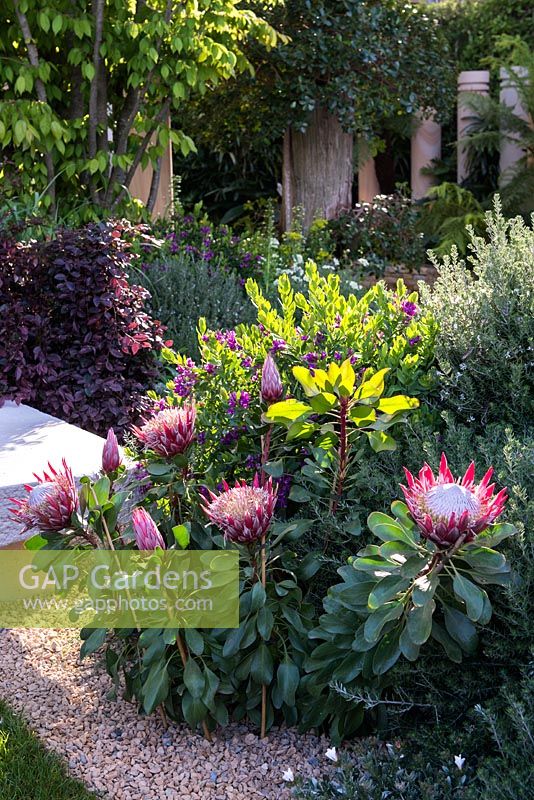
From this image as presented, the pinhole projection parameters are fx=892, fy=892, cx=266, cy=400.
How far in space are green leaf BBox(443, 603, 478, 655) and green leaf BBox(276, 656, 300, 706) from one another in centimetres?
43

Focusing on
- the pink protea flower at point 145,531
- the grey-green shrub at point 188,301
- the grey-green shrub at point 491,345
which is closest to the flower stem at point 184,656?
the pink protea flower at point 145,531

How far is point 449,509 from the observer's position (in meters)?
1.67

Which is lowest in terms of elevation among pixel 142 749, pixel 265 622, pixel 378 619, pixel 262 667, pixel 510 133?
pixel 142 749

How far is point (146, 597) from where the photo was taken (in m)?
2.17

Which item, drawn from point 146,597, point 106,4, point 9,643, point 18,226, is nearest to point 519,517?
point 146,597

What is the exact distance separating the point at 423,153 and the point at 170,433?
29.5ft

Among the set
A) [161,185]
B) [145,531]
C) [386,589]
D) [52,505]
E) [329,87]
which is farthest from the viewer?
[161,185]

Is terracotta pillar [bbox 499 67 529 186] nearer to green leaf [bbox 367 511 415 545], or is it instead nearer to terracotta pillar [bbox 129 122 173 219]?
terracotta pillar [bbox 129 122 173 219]

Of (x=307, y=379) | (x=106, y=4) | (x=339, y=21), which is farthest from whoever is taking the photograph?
(x=339, y=21)

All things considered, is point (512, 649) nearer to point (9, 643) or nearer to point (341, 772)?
point (341, 772)

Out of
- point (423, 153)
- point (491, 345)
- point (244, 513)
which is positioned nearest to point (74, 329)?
point (491, 345)

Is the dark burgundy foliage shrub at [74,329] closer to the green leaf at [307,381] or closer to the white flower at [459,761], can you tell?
the green leaf at [307,381]

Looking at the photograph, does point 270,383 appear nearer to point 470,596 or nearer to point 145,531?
point 145,531

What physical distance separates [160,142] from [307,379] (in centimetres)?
490
